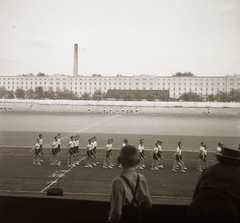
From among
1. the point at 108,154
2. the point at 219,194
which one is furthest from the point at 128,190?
the point at 108,154

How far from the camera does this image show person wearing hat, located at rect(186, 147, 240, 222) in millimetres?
1846

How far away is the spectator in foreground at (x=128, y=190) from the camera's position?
2092mm

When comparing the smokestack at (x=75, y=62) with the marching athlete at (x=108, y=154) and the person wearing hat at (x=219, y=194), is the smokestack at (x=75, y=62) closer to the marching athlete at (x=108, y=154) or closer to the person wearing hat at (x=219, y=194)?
the marching athlete at (x=108, y=154)

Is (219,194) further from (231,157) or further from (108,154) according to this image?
(108,154)

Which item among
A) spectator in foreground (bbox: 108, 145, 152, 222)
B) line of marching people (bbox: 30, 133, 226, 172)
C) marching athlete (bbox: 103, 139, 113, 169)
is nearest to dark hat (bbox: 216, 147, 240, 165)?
spectator in foreground (bbox: 108, 145, 152, 222)

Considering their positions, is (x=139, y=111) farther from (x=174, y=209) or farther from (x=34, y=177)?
(x=174, y=209)

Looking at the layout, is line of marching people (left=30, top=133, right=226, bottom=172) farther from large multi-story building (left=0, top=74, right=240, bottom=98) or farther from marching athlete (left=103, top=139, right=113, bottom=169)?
large multi-story building (left=0, top=74, right=240, bottom=98)

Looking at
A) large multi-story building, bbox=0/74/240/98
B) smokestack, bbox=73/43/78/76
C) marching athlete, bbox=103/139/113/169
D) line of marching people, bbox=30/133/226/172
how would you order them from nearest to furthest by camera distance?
line of marching people, bbox=30/133/226/172
marching athlete, bbox=103/139/113/169
large multi-story building, bbox=0/74/240/98
smokestack, bbox=73/43/78/76

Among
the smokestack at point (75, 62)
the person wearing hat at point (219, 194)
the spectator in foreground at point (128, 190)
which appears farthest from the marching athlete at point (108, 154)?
the smokestack at point (75, 62)

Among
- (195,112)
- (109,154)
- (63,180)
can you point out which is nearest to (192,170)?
(109,154)

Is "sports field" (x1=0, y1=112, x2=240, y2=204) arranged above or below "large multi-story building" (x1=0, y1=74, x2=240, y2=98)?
below

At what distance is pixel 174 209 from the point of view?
8.01ft

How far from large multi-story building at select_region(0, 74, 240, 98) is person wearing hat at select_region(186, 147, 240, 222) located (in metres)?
67.1

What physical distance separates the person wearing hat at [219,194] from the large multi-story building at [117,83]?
6706cm
